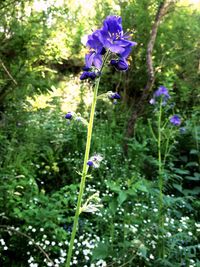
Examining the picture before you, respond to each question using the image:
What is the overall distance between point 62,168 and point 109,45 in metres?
2.98

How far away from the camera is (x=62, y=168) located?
4570 millimetres

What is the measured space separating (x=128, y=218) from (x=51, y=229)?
25.0 inches

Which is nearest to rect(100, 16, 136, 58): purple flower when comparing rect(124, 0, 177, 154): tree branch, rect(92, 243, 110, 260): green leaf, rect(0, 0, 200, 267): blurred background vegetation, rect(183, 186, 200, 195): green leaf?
rect(0, 0, 200, 267): blurred background vegetation

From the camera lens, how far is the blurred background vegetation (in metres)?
2.91

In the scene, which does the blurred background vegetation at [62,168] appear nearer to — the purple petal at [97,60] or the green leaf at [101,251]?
the green leaf at [101,251]

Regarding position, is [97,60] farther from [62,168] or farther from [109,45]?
[62,168]

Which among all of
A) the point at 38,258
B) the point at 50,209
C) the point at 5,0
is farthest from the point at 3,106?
the point at 38,258

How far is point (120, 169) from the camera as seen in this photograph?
4.54m

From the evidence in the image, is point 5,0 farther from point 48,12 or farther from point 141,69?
point 141,69

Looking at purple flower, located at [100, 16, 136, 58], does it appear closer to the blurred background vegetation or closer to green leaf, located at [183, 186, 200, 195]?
the blurred background vegetation

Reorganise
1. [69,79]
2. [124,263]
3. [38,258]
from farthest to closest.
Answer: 1. [69,79]
2. [38,258]
3. [124,263]

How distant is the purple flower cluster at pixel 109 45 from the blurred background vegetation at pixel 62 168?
108 mm

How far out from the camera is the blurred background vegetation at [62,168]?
9.56 feet

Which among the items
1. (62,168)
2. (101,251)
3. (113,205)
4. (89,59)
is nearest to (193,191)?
(62,168)
